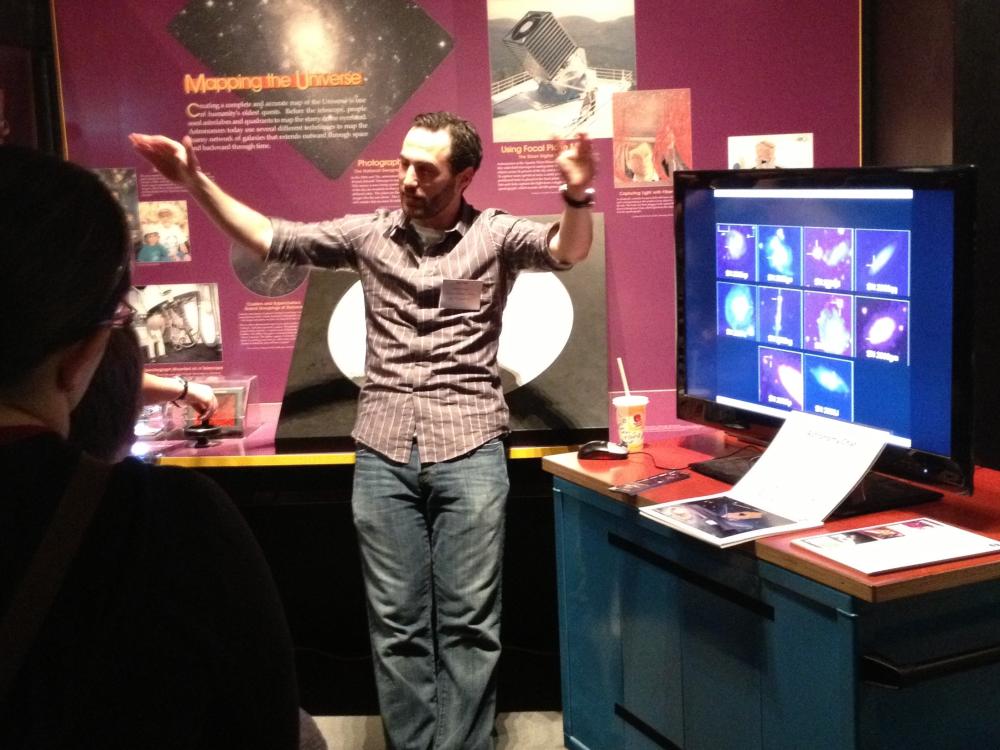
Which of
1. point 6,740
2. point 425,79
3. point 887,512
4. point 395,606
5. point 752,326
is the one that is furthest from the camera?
point 425,79

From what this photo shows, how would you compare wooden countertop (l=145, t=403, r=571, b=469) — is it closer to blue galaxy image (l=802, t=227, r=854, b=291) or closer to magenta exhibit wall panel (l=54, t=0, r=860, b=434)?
magenta exhibit wall panel (l=54, t=0, r=860, b=434)

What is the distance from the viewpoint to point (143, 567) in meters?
0.92

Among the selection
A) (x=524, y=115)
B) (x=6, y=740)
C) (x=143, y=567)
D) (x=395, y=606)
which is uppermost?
(x=524, y=115)

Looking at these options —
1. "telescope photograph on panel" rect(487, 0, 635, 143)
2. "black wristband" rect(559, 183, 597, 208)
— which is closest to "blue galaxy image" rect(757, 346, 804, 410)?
"black wristband" rect(559, 183, 597, 208)

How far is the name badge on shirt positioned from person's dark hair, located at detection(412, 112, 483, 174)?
0.97 ft

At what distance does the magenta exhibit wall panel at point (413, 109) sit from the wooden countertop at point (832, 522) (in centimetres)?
71

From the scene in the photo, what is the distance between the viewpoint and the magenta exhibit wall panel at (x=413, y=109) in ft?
11.6

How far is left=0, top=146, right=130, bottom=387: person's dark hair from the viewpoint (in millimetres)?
896

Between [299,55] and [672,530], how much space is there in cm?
197

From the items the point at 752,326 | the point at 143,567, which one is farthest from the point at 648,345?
the point at 143,567

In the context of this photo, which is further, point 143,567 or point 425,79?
point 425,79

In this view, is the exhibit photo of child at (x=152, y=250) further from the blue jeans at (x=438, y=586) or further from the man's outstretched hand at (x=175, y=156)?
the blue jeans at (x=438, y=586)

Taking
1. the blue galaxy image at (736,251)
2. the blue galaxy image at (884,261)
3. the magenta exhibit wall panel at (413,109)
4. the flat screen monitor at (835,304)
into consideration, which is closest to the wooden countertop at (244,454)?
the magenta exhibit wall panel at (413,109)

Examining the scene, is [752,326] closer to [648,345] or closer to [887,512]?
[887,512]
